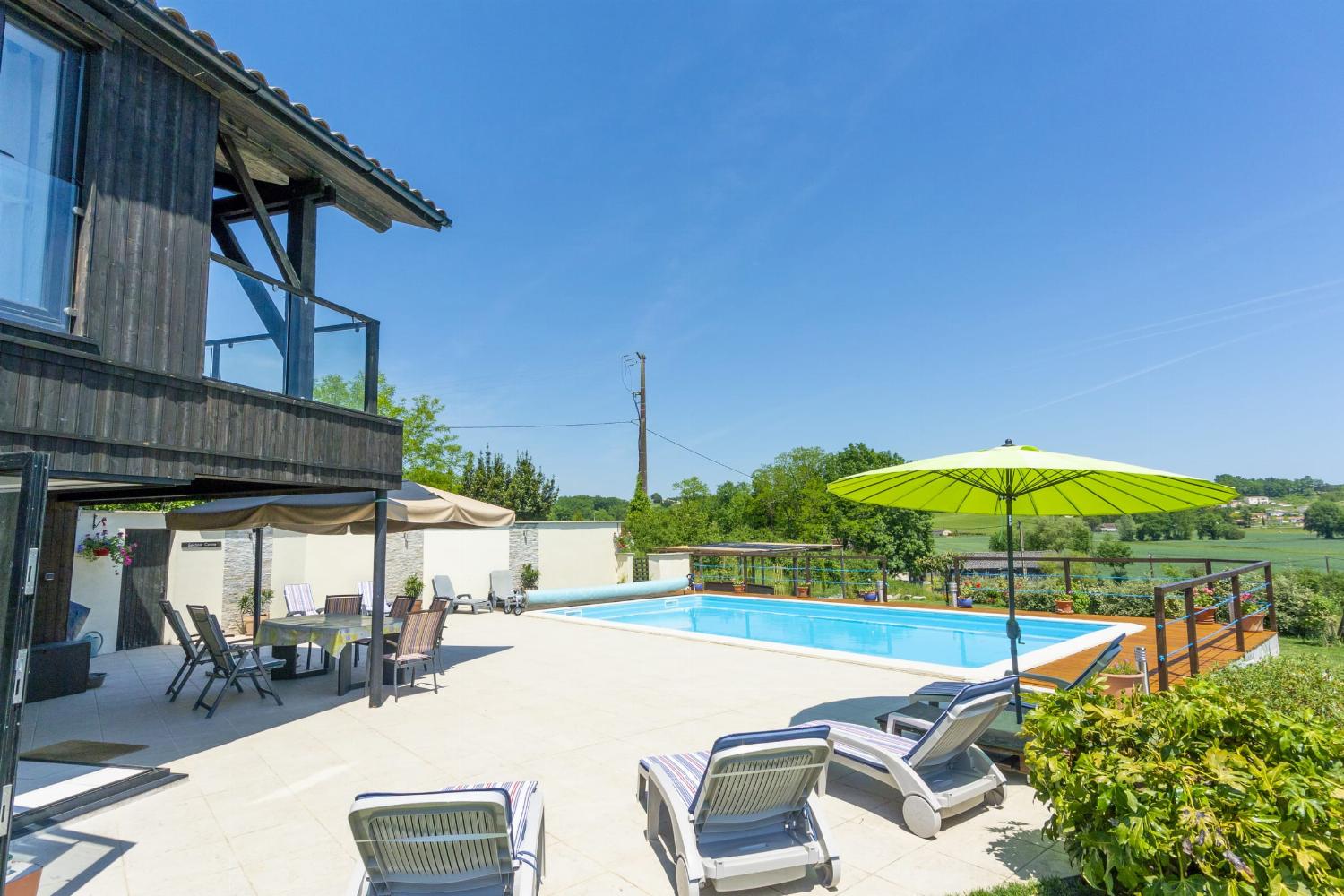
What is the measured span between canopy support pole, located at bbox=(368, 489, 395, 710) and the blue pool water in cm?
571

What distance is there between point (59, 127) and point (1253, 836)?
7.19 metres

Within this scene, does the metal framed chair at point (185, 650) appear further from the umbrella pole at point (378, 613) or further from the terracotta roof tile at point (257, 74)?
the terracotta roof tile at point (257, 74)

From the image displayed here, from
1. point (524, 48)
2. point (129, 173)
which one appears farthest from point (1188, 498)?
point (524, 48)

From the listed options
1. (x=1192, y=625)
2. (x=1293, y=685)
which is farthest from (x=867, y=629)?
(x=1293, y=685)

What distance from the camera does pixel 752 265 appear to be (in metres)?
27.2

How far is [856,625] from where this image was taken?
46.7 ft

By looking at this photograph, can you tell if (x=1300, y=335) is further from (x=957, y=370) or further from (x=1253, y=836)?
(x=1253, y=836)

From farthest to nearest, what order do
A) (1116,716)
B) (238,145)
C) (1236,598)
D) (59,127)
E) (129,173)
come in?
(1236,598) < (238,145) < (129,173) < (59,127) < (1116,716)

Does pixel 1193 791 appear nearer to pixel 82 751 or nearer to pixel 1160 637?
pixel 1160 637

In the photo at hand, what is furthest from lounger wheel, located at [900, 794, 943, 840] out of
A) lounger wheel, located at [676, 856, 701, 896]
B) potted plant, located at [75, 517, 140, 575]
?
potted plant, located at [75, 517, 140, 575]

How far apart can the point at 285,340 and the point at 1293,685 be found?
845cm

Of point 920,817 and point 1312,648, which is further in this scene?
point 1312,648

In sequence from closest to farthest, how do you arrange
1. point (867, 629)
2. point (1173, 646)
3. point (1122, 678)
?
point (1122, 678)
point (1173, 646)
point (867, 629)

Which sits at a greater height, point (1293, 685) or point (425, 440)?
point (425, 440)
